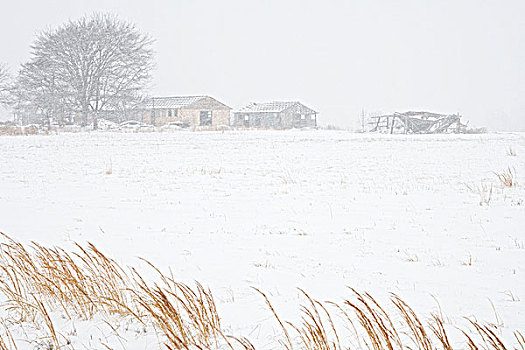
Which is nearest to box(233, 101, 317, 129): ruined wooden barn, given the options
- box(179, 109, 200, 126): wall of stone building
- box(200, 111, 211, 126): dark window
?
box(200, 111, 211, 126): dark window

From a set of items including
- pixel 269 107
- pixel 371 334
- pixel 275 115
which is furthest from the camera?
pixel 269 107

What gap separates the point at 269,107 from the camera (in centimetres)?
6812

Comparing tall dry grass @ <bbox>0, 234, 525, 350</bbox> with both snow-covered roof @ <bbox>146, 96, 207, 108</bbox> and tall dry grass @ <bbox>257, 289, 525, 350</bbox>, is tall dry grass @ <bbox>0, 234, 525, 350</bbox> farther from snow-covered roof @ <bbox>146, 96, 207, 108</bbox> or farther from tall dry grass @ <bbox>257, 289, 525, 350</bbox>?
snow-covered roof @ <bbox>146, 96, 207, 108</bbox>

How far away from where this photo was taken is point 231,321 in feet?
12.5

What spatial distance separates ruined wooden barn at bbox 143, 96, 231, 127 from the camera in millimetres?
66375

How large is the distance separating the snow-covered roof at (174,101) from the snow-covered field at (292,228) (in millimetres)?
51027

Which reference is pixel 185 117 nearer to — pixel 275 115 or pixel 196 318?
pixel 275 115

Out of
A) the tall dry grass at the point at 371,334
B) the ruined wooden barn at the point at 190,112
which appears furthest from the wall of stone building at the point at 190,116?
the tall dry grass at the point at 371,334

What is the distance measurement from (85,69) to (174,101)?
81.1ft

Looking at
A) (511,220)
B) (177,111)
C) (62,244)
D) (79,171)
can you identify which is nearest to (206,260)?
(62,244)

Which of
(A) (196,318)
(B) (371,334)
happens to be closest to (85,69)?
(A) (196,318)

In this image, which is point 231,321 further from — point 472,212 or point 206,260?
point 472,212

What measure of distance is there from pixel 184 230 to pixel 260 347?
4343 mm

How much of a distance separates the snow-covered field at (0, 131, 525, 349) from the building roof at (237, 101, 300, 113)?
5054cm
